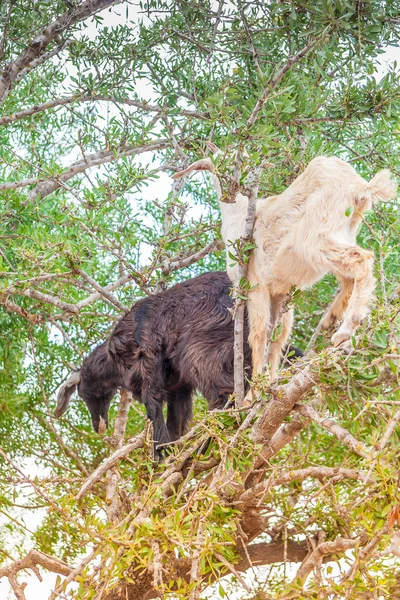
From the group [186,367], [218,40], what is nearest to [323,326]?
[186,367]

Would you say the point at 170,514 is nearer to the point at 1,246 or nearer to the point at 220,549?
the point at 220,549

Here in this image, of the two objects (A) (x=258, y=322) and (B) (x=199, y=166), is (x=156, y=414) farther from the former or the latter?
(B) (x=199, y=166)

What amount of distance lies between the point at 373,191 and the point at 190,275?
253 centimetres

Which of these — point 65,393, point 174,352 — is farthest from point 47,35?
point 65,393

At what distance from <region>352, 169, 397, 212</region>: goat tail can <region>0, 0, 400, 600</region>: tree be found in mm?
274

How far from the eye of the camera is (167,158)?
15.5 ft

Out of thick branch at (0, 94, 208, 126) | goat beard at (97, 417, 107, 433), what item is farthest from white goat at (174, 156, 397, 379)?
goat beard at (97, 417, 107, 433)

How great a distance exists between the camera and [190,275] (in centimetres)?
543

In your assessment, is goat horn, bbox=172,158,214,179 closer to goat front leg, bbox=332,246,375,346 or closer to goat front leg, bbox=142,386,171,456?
goat front leg, bbox=332,246,375,346

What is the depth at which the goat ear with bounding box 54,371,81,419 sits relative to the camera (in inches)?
169

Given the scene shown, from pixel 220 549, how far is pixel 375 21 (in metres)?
2.17

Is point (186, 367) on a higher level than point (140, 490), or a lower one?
higher

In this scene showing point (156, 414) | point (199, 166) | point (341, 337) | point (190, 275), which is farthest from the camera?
point (190, 275)

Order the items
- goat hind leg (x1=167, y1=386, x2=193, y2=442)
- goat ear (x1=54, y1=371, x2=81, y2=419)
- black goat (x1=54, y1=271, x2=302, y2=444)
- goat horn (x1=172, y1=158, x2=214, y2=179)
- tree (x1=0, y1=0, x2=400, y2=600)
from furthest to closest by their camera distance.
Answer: goat ear (x1=54, y1=371, x2=81, y2=419)
goat hind leg (x1=167, y1=386, x2=193, y2=442)
black goat (x1=54, y1=271, x2=302, y2=444)
goat horn (x1=172, y1=158, x2=214, y2=179)
tree (x1=0, y1=0, x2=400, y2=600)
